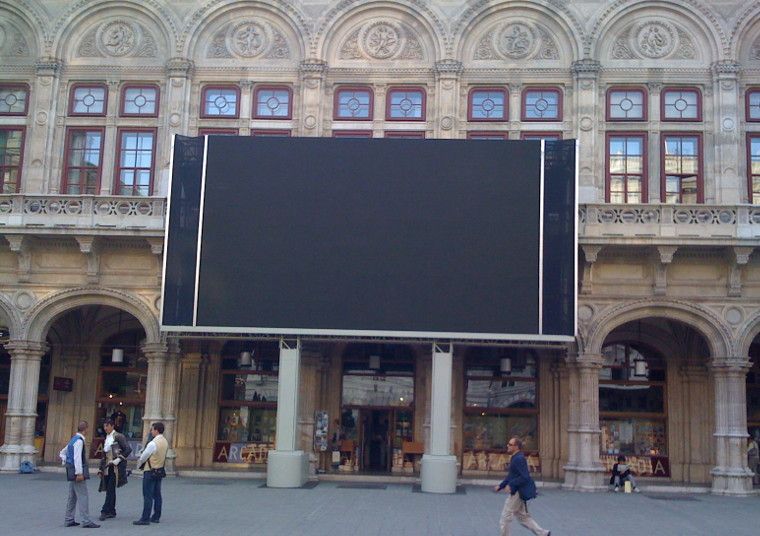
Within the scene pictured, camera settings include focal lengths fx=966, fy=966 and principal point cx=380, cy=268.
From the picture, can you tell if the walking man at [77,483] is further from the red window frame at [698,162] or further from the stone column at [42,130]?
the red window frame at [698,162]

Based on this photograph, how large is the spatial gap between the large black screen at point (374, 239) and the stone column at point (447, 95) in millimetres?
3016

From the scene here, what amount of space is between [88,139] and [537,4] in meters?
13.8

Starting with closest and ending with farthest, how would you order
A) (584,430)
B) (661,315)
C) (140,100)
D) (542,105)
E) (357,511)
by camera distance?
1. (357,511)
2. (584,430)
3. (661,315)
4. (542,105)
5. (140,100)

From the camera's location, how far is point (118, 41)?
28.9m

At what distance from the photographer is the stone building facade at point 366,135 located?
26.4 metres

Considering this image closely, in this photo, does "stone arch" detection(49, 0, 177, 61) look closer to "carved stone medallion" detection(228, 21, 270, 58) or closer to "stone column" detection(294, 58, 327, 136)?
"carved stone medallion" detection(228, 21, 270, 58)

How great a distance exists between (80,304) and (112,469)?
35.7 feet

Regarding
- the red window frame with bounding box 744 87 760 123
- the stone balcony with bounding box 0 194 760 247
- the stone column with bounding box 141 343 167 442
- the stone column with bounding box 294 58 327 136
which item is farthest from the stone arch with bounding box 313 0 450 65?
the stone column with bounding box 141 343 167 442

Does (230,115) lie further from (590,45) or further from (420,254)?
(590,45)

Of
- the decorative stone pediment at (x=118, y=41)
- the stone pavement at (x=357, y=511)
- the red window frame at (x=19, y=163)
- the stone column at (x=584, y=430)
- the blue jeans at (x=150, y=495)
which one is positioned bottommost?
the stone pavement at (x=357, y=511)

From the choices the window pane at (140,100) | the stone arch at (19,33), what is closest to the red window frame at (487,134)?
the window pane at (140,100)

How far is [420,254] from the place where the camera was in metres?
24.2

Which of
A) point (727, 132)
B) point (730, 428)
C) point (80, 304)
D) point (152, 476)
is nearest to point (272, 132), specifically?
point (80, 304)

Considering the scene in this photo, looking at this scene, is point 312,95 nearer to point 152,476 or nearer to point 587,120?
point 587,120
